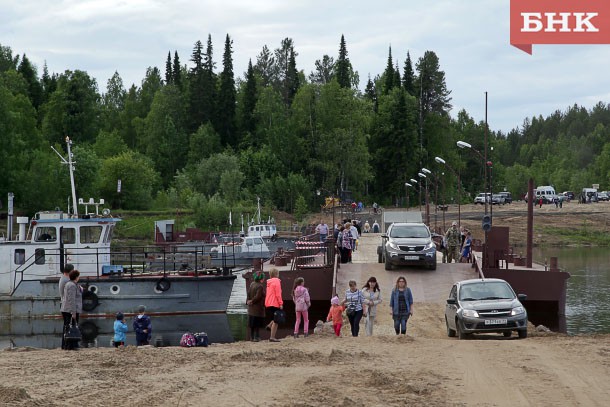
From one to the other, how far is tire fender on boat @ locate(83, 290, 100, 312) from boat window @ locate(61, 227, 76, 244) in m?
2.48

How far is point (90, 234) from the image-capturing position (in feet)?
135

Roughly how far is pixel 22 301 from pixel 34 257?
6.69 feet

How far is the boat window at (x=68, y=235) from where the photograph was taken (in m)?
40.8

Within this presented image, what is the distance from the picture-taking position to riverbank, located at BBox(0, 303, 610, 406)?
14906 mm

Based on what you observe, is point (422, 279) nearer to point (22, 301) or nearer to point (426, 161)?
point (22, 301)

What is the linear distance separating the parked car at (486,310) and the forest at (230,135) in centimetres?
7224

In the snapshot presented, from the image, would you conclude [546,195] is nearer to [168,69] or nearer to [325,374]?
[168,69]

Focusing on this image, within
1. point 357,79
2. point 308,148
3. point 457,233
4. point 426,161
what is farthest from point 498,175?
point 457,233

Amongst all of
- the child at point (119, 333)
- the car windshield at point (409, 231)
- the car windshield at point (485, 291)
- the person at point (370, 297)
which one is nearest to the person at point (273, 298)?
the person at point (370, 297)

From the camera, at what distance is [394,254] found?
3662cm

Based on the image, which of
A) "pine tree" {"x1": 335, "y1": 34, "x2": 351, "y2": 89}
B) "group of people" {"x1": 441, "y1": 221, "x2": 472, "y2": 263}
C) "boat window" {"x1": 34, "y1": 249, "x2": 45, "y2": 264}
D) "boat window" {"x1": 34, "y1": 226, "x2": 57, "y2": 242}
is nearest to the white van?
"pine tree" {"x1": 335, "y1": 34, "x2": 351, "y2": 89}

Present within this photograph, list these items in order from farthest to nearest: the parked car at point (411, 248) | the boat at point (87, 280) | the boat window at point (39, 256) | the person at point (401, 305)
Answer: the boat window at point (39, 256), the boat at point (87, 280), the parked car at point (411, 248), the person at point (401, 305)

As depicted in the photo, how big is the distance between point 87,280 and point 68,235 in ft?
7.83

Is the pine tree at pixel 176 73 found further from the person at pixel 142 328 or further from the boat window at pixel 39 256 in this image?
the person at pixel 142 328
